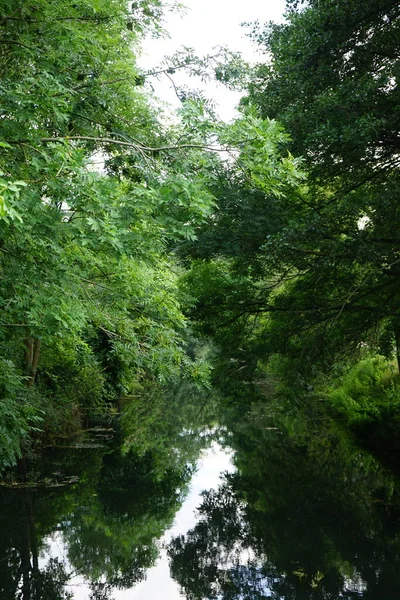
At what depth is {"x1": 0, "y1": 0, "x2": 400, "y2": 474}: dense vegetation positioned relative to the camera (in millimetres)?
5977

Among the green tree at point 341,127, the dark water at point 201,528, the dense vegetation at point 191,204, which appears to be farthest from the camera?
the green tree at point 341,127

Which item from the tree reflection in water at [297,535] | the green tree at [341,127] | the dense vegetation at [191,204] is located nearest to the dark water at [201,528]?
the tree reflection in water at [297,535]

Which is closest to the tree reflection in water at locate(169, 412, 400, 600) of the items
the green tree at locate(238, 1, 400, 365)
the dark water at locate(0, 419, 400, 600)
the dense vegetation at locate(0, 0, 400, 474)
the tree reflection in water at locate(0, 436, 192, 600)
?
the dark water at locate(0, 419, 400, 600)

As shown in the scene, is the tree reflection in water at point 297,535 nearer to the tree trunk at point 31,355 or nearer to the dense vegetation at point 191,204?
the dense vegetation at point 191,204

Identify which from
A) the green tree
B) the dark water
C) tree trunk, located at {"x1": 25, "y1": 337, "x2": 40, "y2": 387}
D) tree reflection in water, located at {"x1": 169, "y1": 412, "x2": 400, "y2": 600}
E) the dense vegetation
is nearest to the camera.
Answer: the dense vegetation

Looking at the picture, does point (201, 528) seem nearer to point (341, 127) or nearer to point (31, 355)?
point (31, 355)

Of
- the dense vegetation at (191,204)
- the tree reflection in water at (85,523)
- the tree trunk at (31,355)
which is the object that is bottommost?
the tree reflection in water at (85,523)

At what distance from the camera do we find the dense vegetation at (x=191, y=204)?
5977 mm

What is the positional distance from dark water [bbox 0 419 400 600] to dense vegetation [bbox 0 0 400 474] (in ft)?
5.44

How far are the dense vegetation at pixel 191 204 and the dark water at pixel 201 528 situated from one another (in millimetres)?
1659

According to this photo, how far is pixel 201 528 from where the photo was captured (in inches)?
428

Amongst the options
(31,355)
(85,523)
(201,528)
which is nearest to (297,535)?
(201,528)

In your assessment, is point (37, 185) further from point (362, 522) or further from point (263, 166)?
point (362, 522)

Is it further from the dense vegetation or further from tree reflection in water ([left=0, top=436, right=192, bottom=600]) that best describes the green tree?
tree reflection in water ([left=0, top=436, right=192, bottom=600])
